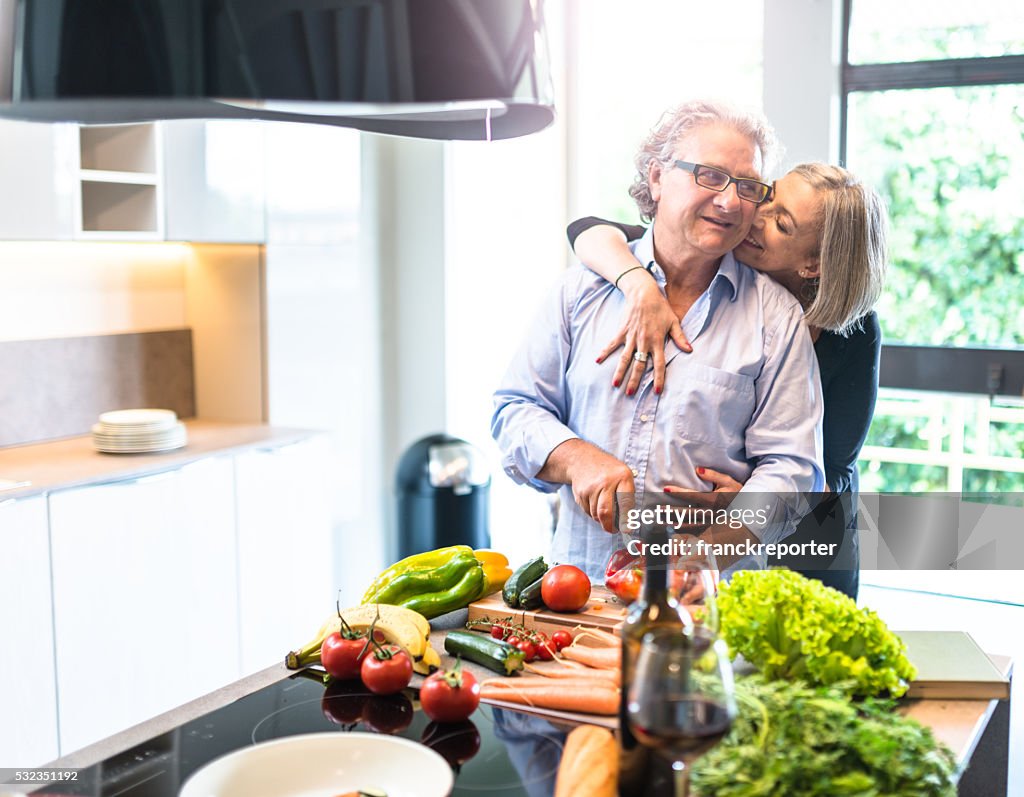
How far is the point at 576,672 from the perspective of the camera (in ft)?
5.17

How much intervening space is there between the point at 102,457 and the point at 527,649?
6.71 ft

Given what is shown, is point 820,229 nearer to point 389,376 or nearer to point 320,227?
point 320,227

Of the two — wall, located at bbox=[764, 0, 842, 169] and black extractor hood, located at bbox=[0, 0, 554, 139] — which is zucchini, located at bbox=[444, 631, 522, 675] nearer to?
black extractor hood, located at bbox=[0, 0, 554, 139]

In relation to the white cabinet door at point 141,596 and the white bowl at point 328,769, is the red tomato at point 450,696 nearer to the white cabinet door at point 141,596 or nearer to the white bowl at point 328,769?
the white bowl at point 328,769

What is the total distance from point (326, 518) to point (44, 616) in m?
1.19

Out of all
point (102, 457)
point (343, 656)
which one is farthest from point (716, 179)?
point (102, 457)

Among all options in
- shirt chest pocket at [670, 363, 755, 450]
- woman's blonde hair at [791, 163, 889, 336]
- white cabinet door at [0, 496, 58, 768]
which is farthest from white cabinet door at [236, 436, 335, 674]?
woman's blonde hair at [791, 163, 889, 336]

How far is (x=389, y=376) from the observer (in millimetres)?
4613

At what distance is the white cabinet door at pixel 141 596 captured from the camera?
2957 millimetres

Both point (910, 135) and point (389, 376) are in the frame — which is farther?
point (389, 376)

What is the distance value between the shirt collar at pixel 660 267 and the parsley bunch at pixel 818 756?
45.5 inches

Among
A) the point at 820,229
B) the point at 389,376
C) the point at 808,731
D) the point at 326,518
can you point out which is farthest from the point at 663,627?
the point at 389,376

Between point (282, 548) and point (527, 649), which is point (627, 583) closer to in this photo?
point (527, 649)

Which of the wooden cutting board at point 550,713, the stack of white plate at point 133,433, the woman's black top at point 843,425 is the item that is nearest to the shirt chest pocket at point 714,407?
the woman's black top at point 843,425
